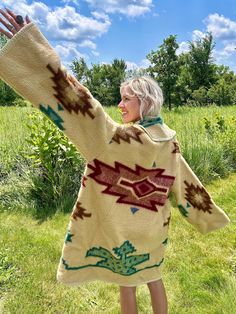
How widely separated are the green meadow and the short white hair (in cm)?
177

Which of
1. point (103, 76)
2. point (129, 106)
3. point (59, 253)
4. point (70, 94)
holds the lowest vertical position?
point (103, 76)

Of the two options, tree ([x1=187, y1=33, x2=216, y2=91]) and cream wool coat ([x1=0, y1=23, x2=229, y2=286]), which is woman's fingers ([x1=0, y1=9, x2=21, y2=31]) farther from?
tree ([x1=187, y1=33, x2=216, y2=91])

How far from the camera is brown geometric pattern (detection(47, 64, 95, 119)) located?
6.39 ft

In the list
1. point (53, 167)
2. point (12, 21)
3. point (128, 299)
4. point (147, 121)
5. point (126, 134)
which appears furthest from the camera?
point (53, 167)

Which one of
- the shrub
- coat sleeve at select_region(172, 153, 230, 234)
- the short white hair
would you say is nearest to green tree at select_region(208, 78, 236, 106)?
the shrub

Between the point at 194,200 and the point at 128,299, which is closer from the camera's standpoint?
the point at 128,299

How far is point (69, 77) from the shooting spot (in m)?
1.99

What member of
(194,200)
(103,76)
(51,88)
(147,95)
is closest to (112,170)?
(147,95)

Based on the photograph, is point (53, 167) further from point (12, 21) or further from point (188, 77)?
point (188, 77)

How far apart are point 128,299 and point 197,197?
0.89 m

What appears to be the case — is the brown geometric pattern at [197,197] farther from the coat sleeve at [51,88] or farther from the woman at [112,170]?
the coat sleeve at [51,88]

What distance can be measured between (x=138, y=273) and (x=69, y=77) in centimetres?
139

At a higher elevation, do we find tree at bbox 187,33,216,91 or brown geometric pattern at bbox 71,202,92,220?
brown geometric pattern at bbox 71,202,92,220

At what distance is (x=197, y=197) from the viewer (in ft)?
9.29
